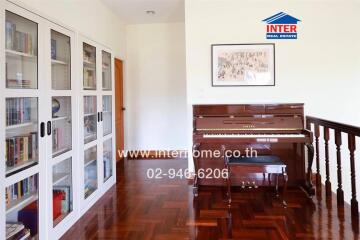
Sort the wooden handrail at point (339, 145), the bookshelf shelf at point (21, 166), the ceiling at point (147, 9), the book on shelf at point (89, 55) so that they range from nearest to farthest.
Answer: the bookshelf shelf at point (21, 166), the wooden handrail at point (339, 145), the book on shelf at point (89, 55), the ceiling at point (147, 9)

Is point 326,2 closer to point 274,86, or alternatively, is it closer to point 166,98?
point 274,86

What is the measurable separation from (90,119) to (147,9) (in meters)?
2.13

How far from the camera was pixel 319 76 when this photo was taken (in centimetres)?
379

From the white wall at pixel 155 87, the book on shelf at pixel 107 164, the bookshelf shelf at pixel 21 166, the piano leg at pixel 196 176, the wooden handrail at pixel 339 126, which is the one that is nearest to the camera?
the bookshelf shelf at pixel 21 166

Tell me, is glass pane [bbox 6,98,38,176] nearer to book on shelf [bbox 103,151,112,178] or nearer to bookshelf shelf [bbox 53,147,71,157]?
bookshelf shelf [bbox 53,147,71,157]

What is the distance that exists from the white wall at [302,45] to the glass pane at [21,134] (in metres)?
2.25

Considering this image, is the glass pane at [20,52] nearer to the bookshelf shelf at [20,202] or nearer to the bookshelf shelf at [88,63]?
the bookshelf shelf at [20,202]

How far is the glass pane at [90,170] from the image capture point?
10.6ft

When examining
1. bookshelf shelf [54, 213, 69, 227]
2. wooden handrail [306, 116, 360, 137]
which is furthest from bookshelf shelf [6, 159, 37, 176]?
wooden handrail [306, 116, 360, 137]

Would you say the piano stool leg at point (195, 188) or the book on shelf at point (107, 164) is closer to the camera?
the piano stool leg at point (195, 188)

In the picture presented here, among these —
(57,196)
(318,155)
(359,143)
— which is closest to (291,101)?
(318,155)

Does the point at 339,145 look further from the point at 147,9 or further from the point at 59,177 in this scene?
the point at 147,9

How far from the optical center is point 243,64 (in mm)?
3820

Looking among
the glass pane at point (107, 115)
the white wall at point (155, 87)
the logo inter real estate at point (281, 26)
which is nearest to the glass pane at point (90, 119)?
the glass pane at point (107, 115)
